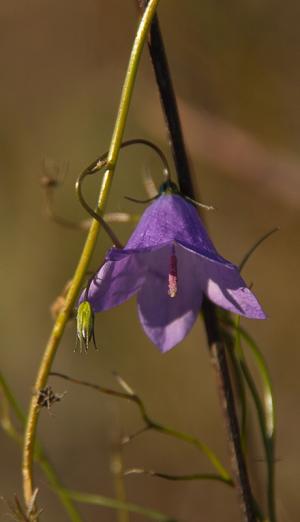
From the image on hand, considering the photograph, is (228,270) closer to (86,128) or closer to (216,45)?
(216,45)

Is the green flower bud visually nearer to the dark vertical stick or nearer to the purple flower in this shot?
the purple flower

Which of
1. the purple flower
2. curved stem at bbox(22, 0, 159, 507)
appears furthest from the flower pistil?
curved stem at bbox(22, 0, 159, 507)

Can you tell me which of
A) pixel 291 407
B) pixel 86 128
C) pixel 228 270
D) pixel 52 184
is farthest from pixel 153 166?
pixel 228 270

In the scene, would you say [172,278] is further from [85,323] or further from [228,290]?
[85,323]

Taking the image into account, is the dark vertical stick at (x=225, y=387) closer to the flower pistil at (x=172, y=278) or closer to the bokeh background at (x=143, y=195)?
the flower pistil at (x=172, y=278)

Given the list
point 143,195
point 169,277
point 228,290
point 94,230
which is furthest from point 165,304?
point 143,195

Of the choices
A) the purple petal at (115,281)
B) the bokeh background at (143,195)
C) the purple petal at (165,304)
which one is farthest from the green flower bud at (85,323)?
the bokeh background at (143,195)

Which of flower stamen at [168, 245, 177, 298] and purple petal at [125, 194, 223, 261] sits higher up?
purple petal at [125, 194, 223, 261]
